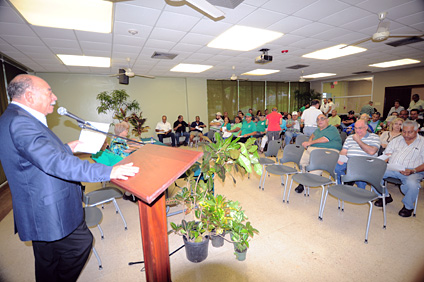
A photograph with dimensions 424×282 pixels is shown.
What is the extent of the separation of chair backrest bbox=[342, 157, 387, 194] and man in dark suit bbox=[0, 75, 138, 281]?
10.1 feet

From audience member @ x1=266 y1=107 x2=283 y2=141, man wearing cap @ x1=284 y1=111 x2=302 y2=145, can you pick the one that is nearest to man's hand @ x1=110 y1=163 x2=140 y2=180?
audience member @ x1=266 y1=107 x2=283 y2=141

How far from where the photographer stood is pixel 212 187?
199cm

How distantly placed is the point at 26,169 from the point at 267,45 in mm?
5311

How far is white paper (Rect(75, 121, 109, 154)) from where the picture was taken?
53.5 inches

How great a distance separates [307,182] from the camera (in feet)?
9.78

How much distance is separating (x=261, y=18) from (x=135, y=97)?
23.3ft

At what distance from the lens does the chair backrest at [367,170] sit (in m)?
2.60

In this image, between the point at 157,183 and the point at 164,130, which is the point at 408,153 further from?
the point at 164,130

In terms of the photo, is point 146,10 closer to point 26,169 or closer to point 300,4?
point 300,4

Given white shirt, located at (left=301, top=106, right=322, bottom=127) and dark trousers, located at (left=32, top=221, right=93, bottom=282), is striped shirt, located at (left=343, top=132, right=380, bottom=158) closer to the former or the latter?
white shirt, located at (left=301, top=106, right=322, bottom=127)

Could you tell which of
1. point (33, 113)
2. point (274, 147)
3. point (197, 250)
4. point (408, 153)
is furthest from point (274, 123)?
point (33, 113)

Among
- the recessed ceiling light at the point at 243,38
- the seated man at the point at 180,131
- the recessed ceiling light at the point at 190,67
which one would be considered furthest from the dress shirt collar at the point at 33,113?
the seated man at the point at 180,131

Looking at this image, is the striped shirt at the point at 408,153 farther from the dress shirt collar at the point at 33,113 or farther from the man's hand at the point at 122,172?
the dress shirt collar at the point at 33,113

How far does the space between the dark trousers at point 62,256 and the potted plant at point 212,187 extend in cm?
76
